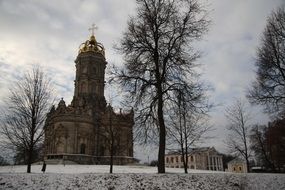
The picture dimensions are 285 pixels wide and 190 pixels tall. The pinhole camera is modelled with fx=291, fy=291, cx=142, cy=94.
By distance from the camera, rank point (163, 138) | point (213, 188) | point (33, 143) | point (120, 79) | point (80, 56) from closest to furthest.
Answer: point (213, 188), point (163, 138), point (120, 79), point (33, 143), point (80, 56)

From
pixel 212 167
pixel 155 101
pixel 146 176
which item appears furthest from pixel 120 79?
pixel 212 167

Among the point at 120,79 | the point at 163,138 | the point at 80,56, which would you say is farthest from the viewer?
the point at 80,56

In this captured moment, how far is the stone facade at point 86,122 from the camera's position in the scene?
50.4 metres

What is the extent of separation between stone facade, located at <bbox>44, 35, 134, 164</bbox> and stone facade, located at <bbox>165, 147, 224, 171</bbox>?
45231mm

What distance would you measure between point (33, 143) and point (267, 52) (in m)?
18.9

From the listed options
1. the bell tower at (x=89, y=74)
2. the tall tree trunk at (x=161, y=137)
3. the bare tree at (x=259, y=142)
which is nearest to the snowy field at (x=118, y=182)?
the tall tree trunk at (x=161, y=137)

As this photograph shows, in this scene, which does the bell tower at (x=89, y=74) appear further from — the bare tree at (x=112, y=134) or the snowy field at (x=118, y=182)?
the snowy field at (x=118, y=182)

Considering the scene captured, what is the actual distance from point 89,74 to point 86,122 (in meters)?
11.8

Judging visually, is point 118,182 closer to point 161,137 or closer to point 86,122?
point 161,137

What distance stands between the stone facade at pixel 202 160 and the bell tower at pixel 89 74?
4510 centimetres

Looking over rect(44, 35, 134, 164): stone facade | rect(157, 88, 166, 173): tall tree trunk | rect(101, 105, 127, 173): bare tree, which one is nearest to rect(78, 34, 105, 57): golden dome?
rect(44, 35, 134, 164): stone facade

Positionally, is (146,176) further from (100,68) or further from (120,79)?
(100,68)

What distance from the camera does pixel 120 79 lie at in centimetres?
2012

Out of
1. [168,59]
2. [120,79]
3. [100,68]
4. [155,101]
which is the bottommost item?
[155,101]
